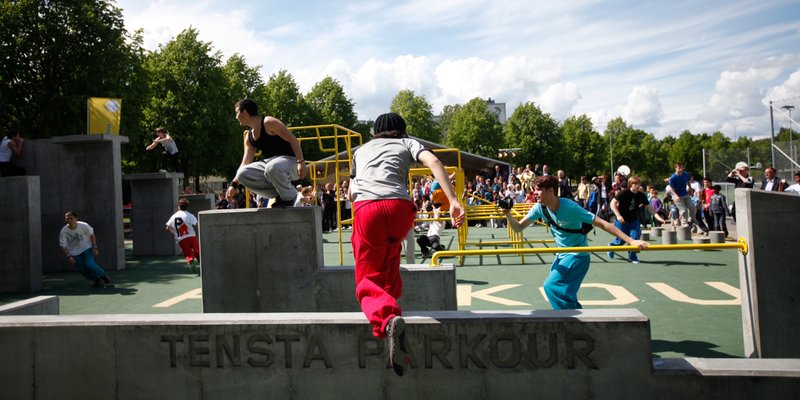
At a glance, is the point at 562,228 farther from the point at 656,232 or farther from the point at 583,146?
the point at 583,146

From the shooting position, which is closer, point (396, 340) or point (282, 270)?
point (396, 340)

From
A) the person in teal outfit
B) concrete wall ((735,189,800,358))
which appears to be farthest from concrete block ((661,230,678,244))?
concrete wall ((735,189,800,358))

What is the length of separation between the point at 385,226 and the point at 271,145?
254cm

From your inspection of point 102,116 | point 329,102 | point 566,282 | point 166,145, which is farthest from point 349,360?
point 329,102

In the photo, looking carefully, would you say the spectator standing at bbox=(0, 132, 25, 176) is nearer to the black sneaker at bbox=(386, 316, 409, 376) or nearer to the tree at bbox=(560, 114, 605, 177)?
the black sneaker at bbox=(386, 316, 409, 376)

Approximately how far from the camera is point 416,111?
79.9 metres

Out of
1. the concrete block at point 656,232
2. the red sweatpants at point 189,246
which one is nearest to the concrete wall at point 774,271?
the red sweatpants at point 189,246

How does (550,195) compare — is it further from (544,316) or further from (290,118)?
(290,118)

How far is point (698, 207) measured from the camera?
755 inches

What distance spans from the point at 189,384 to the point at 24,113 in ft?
91.9

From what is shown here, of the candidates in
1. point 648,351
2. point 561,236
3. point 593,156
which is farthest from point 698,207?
point 593,156

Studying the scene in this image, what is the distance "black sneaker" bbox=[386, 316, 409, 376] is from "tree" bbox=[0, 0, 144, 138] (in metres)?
27.5

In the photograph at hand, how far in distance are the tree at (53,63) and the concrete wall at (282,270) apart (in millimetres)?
24370

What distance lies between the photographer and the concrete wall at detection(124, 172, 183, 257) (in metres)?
18.0
